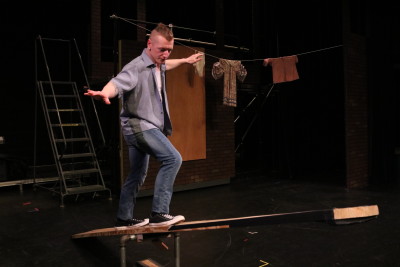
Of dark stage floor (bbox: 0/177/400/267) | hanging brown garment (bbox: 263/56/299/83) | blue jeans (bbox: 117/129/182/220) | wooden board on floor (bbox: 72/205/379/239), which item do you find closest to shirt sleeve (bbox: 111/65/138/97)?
blue jeans (bbox: 117/129/182/220)

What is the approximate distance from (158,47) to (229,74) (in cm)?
412

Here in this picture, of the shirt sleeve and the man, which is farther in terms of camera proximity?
the man

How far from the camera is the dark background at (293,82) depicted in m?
7.43

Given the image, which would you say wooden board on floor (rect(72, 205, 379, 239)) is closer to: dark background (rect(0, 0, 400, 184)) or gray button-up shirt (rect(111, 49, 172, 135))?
gray button-up shirt (rect(111, 49, 172, 135))

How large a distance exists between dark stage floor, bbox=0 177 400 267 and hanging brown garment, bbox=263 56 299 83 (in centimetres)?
193

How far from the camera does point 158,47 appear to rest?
2.97 m

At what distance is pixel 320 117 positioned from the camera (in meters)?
9.32

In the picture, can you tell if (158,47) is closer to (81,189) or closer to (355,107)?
(81,189)

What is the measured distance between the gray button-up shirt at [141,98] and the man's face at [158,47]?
50 mm

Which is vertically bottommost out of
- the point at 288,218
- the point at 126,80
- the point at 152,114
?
the point at 288,218

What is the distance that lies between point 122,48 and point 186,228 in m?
3.98

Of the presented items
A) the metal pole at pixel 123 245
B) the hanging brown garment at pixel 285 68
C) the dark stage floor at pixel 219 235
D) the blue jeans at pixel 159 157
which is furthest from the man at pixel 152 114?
the hanging brown garment at pixel 285 68

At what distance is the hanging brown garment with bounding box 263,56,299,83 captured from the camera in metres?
6.95

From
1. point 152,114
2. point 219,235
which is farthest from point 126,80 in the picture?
point 219,235
